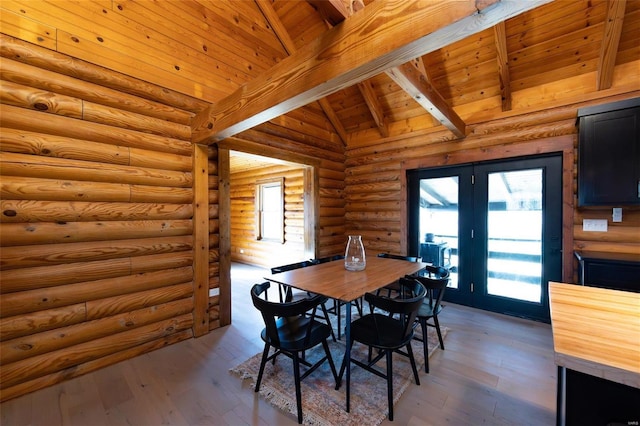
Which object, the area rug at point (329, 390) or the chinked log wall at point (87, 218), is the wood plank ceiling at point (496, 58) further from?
the area rug at point (329, 390)

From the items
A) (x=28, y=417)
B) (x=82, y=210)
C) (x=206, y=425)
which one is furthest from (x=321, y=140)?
(x=28, y=417)

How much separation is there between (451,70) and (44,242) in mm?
5103

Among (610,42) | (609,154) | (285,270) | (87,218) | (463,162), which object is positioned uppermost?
(610,42)

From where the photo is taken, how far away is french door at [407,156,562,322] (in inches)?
128

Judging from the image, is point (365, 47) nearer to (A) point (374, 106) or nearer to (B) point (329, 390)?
(B) point (329, 390)

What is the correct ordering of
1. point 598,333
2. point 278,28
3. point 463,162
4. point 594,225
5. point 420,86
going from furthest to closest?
point 278,28 → point 463,162 → point 594,225 → point 420,86 → point 598,333

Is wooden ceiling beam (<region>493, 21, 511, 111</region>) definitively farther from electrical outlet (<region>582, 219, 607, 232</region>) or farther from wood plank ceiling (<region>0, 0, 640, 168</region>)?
electrical outlet (<region>582, 219, 607, 232</region>)

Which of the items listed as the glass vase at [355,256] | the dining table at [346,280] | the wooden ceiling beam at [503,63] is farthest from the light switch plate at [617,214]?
the glass vase at [355,256]

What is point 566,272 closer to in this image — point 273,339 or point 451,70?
point 451,70

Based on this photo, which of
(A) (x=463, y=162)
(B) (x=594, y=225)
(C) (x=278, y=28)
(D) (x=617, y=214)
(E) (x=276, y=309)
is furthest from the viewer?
(C) (x=278, y=28)

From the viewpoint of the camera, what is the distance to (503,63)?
3105 mm

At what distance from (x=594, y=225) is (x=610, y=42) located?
6.42 feet

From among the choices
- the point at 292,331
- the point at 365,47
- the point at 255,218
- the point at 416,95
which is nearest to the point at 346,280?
the point at 292,331

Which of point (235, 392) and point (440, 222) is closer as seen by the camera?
point (235, 392)
